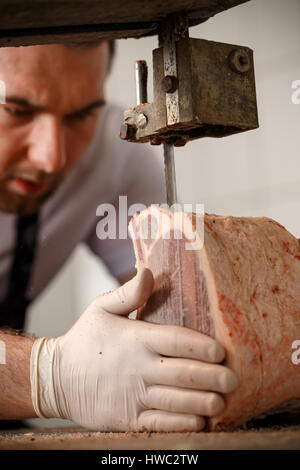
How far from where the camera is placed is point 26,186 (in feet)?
10.1

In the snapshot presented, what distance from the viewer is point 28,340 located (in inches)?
68.9

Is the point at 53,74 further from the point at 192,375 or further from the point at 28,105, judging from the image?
the point at 192,375

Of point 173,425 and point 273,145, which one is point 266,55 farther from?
point 173,425

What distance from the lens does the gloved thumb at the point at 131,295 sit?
58.1 inches

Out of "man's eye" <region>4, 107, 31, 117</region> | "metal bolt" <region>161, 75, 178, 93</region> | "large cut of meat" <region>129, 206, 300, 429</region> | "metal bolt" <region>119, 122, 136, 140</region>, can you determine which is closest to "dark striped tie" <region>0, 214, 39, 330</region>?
"man's eye" <region>4, 107, 31, 117</region>

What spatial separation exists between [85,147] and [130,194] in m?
0.39

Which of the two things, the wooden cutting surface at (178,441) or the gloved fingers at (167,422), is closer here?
the wooden cutting surface at (178,441)

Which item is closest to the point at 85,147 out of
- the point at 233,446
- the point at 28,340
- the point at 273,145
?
the point at 273,145

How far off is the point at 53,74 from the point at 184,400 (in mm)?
2119

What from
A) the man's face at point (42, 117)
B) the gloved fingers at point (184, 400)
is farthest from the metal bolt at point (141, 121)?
the man's face at point (42, 117)

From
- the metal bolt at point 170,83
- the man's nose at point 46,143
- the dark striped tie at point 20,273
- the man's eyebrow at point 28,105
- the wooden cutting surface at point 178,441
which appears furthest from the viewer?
the dark striped tie at point 20,273

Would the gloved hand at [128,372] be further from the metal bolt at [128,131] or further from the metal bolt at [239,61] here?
the metal bolt at [239,61]

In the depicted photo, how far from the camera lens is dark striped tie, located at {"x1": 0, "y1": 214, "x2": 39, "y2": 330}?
3.17m

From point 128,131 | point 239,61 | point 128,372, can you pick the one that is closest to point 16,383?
point 128,372
